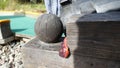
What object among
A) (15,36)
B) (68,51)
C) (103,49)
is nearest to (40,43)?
(68,51)

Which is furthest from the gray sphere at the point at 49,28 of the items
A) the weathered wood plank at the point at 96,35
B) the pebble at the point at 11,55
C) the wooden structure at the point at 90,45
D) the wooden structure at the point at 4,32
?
the wooden structure at the point at 4,32

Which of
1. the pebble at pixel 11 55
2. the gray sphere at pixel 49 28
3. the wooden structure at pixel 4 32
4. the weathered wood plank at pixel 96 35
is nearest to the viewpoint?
the weathered wood plank at pixel 96 35

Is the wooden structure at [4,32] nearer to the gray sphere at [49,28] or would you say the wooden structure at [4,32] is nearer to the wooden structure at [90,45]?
the gray sphere at [49,28]

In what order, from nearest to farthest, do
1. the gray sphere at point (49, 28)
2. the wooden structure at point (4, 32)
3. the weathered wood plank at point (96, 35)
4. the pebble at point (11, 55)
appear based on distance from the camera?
1. the weathered wood plank at point (96, 35)
2. the gray sphere at point (49, 28)
3. the pebble at point (11, 55)
4. the wooden structure at point (4, 32)

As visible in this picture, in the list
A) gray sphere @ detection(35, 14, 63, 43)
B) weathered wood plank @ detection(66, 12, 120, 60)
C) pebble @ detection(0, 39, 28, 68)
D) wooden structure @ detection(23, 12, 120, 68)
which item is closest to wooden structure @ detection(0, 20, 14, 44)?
→ pebble @ detection(0, 39, 28, 68)

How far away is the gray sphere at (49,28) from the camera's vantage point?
8.61ft

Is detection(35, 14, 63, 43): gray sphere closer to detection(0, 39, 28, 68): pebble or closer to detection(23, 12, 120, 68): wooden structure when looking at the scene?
detection(23, 12, 120, 68): wooden structure

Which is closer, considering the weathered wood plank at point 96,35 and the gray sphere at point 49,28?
the weathered wood plank at point 96,35

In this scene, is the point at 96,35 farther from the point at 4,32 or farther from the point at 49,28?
the point at 4,32

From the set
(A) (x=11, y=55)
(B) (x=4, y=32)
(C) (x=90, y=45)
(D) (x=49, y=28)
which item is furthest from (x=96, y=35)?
(B) (x=4, y=32)

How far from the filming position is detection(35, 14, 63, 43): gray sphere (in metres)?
2.62

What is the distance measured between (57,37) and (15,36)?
4.12 meters

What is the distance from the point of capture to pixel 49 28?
2.62 meters

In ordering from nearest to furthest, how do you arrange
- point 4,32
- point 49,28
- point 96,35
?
point 96,35, point 49,28, point 4,32
